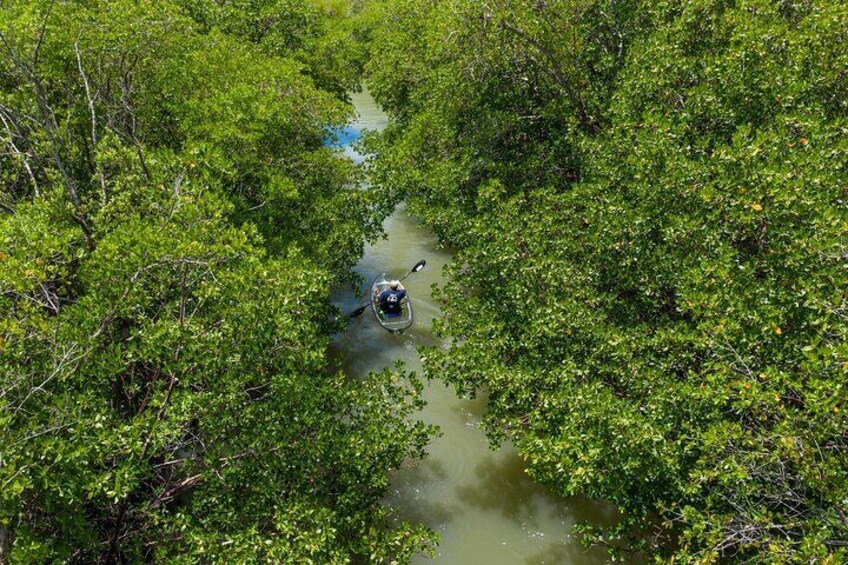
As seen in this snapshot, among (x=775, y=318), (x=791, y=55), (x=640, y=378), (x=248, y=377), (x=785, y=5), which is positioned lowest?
(x=248, y=377)

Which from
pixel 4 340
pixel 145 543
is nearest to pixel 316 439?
pixel 145 543

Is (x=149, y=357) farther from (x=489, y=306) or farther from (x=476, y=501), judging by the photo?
(x=476, y=501)

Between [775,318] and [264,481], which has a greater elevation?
[775,318]

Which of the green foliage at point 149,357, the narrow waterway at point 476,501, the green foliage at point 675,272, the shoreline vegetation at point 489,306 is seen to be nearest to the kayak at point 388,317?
the narrow waterway at point 476,501

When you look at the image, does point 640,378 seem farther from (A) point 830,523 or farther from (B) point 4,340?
(B) point 4,340

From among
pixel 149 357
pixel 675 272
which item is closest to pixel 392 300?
pixel 149 357

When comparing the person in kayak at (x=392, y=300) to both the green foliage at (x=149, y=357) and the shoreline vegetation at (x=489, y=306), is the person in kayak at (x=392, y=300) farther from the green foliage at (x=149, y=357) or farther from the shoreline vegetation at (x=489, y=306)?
the green foliage at (x=149, y=357)

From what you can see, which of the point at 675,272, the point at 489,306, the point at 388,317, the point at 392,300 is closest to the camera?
the point at 675,272
